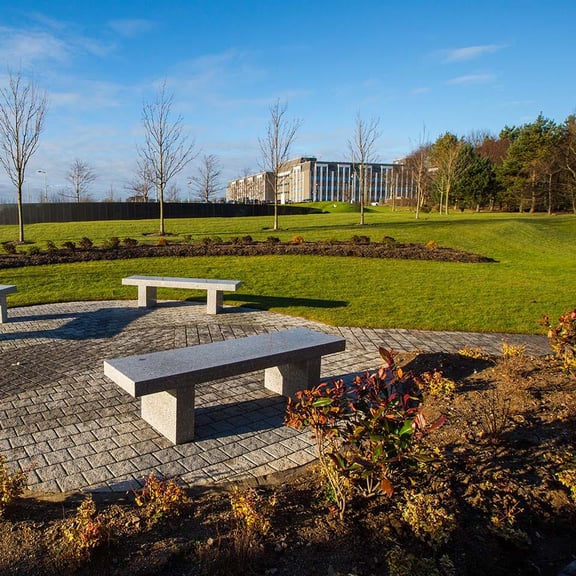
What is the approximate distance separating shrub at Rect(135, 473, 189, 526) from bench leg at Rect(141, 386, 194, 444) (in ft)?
3.71

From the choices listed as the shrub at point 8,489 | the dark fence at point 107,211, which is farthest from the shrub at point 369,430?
the dark fence at point 107,211

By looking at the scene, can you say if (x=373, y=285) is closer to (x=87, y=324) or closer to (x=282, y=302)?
(x=282, y=302)

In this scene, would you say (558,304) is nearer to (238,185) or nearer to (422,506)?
(422,506)

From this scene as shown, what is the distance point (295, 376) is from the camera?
216 inches

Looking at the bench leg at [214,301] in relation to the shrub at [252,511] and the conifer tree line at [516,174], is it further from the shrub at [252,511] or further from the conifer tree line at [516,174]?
the conifer tree line at [516,174]

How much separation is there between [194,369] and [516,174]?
48259mm

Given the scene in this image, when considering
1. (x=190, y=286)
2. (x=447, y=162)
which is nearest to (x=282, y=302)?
(x=190, y=286)

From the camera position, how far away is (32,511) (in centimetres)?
321

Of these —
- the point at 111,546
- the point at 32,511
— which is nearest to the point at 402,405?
the point at 111,546

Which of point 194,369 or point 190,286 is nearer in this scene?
point 194,369

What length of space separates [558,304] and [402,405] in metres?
9.30

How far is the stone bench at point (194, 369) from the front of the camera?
416 centimetres

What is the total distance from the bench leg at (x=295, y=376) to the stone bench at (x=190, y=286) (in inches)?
165

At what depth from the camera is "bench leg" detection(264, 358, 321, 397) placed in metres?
5.43
